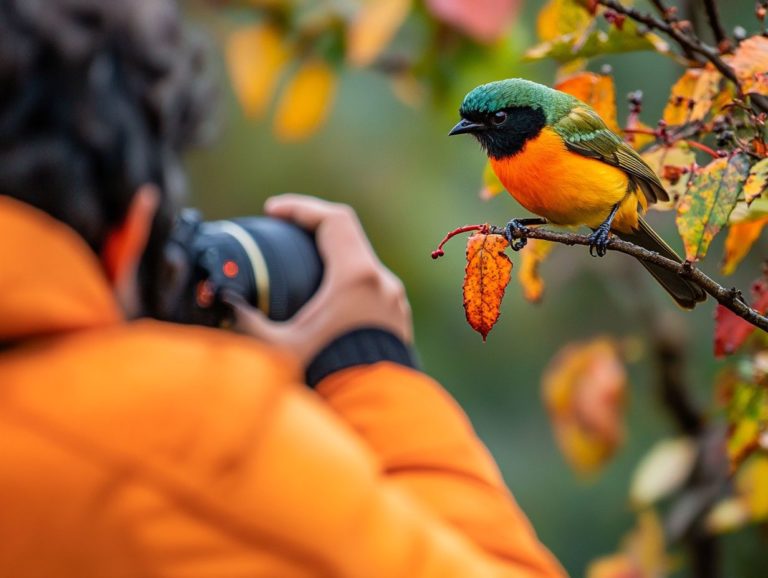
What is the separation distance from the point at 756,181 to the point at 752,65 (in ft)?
0.31

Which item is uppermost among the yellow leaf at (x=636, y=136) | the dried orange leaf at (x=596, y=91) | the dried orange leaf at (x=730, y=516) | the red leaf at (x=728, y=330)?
the dried orange leaf at (x=596, y=91)

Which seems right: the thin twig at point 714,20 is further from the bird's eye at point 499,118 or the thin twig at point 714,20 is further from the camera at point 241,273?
the camera at point 241,273

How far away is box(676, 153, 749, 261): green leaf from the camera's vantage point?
2.35ft

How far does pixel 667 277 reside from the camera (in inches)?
32.3

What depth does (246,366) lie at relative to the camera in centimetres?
87

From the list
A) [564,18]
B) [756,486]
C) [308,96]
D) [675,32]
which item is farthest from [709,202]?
[308,96]

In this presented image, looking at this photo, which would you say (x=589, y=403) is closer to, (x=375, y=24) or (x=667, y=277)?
(x=375, y=24)

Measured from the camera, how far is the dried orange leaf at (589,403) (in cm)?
176

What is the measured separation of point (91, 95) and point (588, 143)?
0.39m

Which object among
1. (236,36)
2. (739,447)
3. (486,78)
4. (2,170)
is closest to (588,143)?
(739,447)

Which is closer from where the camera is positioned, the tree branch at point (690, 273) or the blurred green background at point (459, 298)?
the tree branch at point (690, 273)

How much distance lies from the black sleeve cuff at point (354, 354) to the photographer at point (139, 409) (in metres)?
0.11

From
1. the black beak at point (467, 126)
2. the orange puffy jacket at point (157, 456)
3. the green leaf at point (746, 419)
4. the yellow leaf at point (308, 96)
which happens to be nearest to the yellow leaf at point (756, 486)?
the green leaf at point (746, 419)

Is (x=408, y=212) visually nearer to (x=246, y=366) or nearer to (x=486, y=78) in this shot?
(x=486, y=78)
